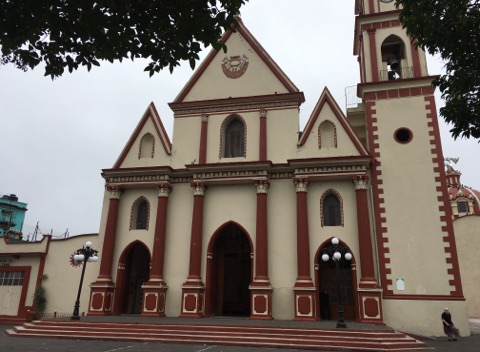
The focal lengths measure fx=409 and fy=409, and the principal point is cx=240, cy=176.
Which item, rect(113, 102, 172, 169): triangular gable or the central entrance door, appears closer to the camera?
the central entrance door

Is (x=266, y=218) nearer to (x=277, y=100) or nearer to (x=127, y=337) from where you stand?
(x=277, y=100)

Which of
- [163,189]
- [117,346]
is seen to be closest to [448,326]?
[117,346]

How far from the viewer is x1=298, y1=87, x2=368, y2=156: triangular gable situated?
2155 cm

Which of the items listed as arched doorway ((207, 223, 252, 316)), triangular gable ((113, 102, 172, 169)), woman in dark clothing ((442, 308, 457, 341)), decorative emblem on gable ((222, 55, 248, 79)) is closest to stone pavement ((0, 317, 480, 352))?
woman in dark clothing ((442, 308, 457, 341))

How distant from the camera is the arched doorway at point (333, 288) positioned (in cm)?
2016

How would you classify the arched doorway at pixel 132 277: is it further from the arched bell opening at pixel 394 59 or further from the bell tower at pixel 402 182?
the arched bell opening at pixel 394 59

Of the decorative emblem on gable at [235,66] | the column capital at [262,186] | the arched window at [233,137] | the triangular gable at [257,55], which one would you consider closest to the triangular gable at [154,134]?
the triangular gable at [257,55]

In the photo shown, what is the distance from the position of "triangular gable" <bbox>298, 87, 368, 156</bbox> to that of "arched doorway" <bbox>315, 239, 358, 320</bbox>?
18.3 feet

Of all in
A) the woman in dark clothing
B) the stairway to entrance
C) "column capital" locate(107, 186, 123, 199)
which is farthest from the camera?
"column capital" locate(107, 186, 123, 199)

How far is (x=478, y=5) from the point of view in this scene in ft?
28.0

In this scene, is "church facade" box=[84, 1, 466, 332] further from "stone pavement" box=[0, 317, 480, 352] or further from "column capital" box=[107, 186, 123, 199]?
"stone pavement" box=[0, 317, 480, 352]

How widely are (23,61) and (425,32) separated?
8.25m

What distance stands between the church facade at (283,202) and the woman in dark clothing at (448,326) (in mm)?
1026

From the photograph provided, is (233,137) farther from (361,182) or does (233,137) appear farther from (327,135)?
(361,182)
